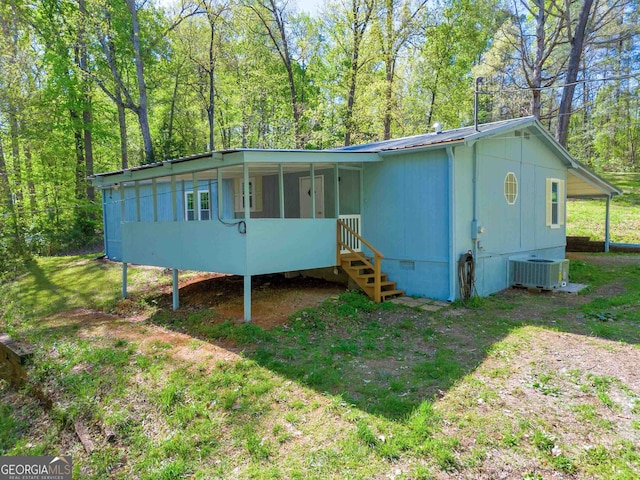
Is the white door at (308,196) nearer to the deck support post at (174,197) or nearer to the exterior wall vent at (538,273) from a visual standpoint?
the deck support post at (174,197)

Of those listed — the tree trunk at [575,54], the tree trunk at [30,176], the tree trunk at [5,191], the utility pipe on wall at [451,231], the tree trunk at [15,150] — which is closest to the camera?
the utility pipe on wall at [451,231]

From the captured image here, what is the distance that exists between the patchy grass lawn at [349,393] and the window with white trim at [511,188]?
8.65 ft

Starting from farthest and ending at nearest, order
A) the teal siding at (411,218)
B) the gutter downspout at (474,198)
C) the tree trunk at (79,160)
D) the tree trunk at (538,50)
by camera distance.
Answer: the tree trunk at (79,160) → the tree trunk at (538,50) → the gutter downspout at (474,198) → the teal siding at (411,218)

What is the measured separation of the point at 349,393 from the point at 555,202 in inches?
407

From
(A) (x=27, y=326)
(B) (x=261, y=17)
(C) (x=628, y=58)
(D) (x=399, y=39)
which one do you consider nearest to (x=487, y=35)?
(D) (x=399, y=39)

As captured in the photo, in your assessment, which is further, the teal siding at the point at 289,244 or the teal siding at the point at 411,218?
the teal siding at the point at 411,218

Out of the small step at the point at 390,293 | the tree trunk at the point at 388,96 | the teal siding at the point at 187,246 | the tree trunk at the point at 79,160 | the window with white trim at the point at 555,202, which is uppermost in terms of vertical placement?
the tree trunk at the point at 388,96

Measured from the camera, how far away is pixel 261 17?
21.6 meters

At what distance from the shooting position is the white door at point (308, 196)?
10.3 meters

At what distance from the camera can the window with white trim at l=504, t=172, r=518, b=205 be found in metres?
9.65

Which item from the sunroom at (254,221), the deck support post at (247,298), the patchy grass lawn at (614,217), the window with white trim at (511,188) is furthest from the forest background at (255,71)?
the deck support post at (247,298)

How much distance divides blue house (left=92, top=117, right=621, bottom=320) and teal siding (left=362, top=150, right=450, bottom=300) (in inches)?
0.9

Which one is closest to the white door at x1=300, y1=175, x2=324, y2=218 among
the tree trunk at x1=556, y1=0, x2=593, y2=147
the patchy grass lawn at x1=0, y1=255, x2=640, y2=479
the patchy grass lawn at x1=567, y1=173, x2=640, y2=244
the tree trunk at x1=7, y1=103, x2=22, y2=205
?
the patchy grass lawn at x1=0, y1=255, x2=640, y2=479

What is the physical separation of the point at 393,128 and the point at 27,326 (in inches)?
743
